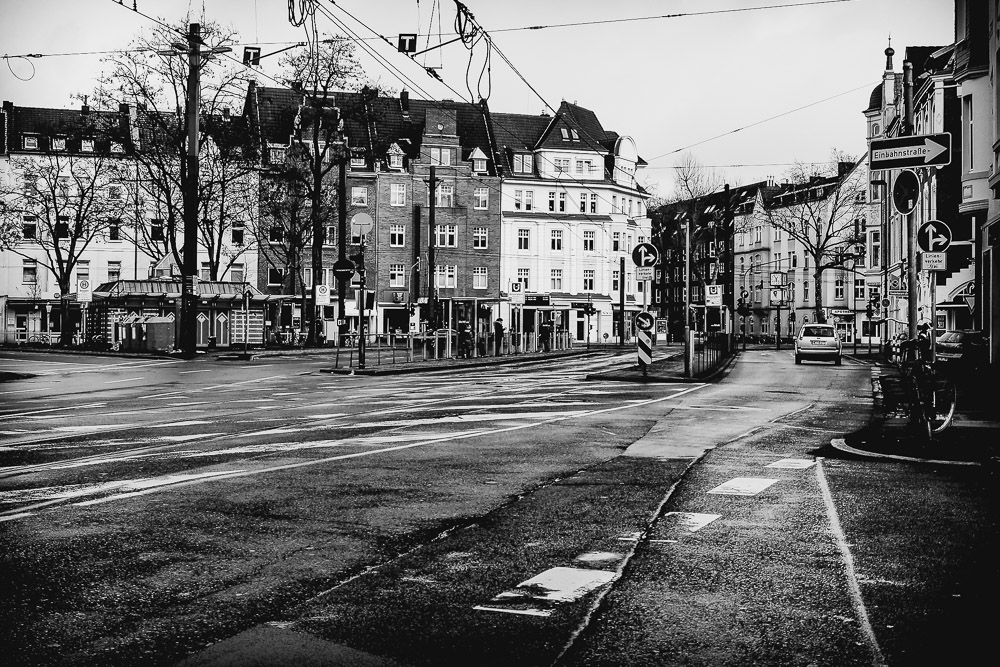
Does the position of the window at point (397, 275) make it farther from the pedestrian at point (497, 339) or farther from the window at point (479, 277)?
the pedestrian at point (497, 339)

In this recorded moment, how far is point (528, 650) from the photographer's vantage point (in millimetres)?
4617

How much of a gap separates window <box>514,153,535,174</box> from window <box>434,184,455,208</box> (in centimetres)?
622

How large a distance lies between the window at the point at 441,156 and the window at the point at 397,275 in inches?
339

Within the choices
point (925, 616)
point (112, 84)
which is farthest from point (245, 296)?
point (925, 616)

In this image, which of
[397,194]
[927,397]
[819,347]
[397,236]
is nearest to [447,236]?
[397,236]

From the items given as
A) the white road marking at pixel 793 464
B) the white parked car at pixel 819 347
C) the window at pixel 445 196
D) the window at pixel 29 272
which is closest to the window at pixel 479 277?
the window at pixel 445 196

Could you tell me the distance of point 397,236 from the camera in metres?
84.2

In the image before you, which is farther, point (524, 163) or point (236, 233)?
point (524, 163)

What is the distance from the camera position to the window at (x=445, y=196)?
8532 cm

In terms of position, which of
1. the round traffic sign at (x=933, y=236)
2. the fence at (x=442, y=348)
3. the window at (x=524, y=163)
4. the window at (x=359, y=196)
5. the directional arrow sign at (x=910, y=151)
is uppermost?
the window at (x=524, y=163)

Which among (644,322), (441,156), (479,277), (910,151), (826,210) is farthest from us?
(826,210)

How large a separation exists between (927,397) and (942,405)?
3.52 feet

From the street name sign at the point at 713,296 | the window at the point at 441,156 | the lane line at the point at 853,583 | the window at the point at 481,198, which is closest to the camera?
the lane line at the point at 853,583

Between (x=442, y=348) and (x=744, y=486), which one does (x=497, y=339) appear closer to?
(x=442, y=348)
